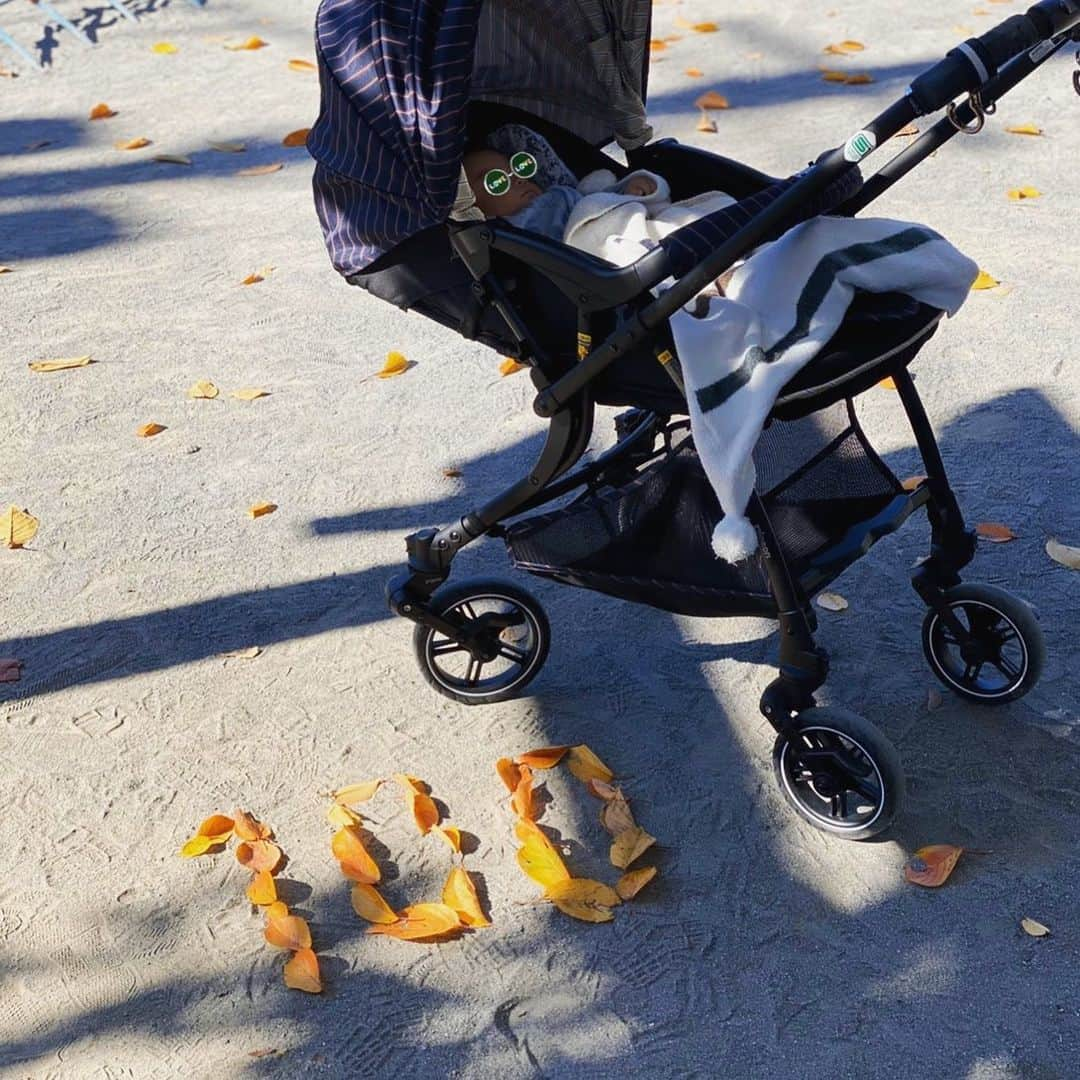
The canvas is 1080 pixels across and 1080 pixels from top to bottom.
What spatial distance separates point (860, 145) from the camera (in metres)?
2.32

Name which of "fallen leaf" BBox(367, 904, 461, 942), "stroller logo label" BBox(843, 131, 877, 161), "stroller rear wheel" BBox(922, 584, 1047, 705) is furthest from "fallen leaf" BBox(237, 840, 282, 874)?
"stroller logo label" BBox(843, 131, 877, 161)

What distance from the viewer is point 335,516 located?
3.88m

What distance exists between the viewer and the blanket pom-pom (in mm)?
2465

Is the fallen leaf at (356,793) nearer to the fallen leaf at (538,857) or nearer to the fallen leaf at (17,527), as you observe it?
the fallen leaf at (538,857)

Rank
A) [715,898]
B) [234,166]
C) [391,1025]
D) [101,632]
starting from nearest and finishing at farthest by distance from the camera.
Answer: [391,1025], [715,898], [101,632], [234,166]

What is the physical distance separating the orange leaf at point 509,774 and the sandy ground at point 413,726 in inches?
2.1

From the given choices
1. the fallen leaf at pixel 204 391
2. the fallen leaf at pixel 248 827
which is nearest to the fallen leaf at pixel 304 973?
the fallen leaf at pixel 248 827

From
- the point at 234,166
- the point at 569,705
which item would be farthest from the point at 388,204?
the point at 234,166

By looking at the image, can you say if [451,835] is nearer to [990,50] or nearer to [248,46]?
[990,50]

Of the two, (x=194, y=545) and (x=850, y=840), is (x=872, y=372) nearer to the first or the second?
(x=850, y=840)

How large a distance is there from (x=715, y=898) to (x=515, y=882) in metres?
0.38

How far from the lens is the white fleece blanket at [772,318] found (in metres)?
2.41

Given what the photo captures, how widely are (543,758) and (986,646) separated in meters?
0.95

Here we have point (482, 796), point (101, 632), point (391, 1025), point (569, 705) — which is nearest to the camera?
point (391, 1025)
